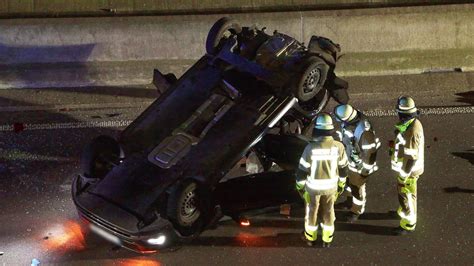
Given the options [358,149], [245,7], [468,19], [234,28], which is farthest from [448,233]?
[245,7]

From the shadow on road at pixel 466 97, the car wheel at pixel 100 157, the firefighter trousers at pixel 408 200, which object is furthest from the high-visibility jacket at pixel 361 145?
the shadow on road at pixel 466 97

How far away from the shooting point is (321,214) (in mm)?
6867

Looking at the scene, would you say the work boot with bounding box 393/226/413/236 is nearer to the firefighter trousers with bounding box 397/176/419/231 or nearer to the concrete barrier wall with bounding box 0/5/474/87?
the firefighter trousers with bounding box 397/176/419/231

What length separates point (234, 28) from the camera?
8188 millimetres

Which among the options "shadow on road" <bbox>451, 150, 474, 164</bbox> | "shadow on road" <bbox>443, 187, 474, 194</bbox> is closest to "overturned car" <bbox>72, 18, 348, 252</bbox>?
"shadow on road" <bbox>443, 187, 474, 194</bbox>

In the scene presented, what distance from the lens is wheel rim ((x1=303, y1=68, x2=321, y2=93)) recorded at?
7.41 meters

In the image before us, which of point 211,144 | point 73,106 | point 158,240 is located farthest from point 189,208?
point 73,106

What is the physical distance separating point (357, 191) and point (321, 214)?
0.60 m

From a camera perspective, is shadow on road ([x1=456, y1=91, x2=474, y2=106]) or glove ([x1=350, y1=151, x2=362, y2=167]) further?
shadow on road ([x1=456, y1=91, x2=474, y2=106])

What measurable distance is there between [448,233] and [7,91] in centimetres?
699

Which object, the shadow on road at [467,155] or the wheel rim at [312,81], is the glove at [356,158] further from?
the shadow on road at [467,155]

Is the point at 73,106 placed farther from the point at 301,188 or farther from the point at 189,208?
the point at 301,188

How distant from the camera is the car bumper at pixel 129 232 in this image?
20.6 feet

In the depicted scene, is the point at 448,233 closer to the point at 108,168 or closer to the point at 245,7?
the point at 108,168
